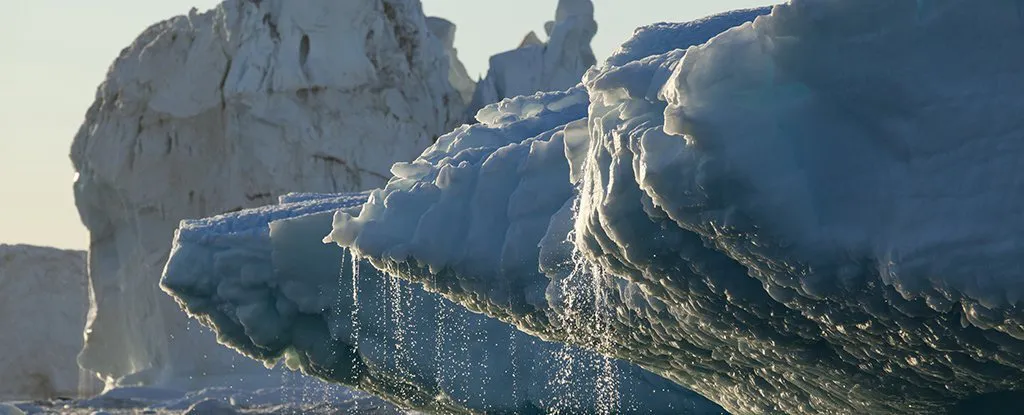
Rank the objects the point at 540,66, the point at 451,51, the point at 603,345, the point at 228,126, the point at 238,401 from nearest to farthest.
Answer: the point at 603,345 < the point at 238,401 < the point at 228,126 < the point at 540,66 < the point at 451,51

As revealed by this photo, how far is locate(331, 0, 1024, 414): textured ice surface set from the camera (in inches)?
198

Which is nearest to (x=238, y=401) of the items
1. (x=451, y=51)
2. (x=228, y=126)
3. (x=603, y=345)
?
(x=228, y=126)

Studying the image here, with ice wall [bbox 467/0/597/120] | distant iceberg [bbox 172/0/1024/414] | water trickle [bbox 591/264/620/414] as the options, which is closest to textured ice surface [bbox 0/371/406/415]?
ice wall [bbox 467/0/597/120]

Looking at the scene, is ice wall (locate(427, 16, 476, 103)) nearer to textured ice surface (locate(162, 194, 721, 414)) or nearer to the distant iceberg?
textured ice surface (locate(162, 194, 721, 414))

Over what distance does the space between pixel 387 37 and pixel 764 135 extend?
19.7 meters

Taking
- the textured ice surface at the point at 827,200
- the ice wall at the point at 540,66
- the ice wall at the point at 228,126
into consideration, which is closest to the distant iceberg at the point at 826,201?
the textured ice surface at the point at 827,200

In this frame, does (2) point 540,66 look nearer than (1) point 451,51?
Yes

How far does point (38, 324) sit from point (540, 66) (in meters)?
13.8

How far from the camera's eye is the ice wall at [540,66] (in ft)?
88.4

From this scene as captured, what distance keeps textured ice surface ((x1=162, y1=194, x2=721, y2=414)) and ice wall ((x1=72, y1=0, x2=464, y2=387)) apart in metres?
12.9

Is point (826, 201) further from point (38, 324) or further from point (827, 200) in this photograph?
point (38, 324)

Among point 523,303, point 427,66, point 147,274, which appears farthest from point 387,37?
point 523,303

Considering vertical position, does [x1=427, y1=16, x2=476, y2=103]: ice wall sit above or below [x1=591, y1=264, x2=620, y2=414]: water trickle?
above

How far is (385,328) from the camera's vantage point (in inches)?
430
